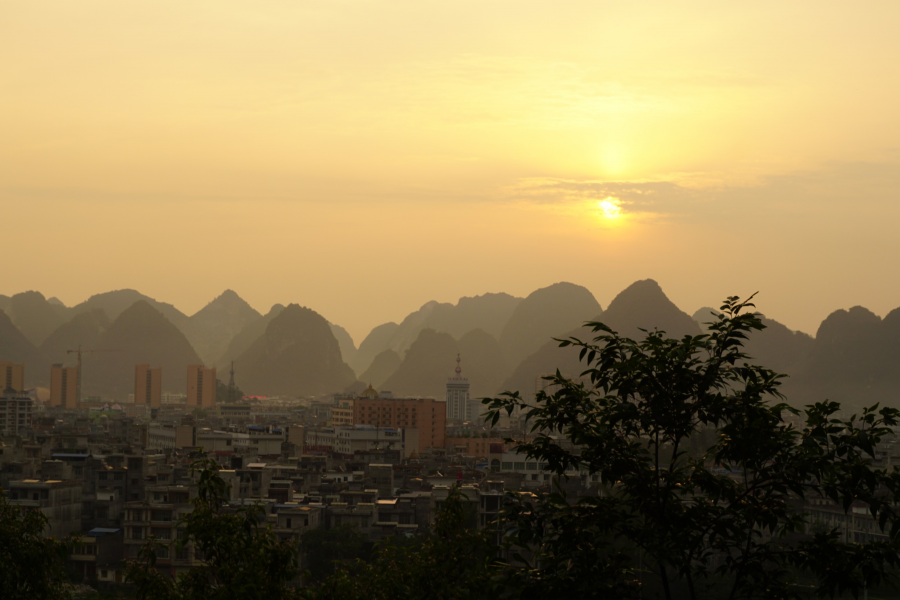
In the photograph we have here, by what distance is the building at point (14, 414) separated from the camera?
13375cm

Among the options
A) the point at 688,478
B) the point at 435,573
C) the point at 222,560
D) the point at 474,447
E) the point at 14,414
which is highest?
the point at 688,478

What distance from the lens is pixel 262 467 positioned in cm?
6356

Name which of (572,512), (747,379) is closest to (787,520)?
(747,379)

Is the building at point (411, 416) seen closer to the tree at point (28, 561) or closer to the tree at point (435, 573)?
the tree at point (435, 573)

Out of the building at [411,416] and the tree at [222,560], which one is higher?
the tree at [222,560]

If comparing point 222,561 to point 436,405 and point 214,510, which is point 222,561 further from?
point 436,405

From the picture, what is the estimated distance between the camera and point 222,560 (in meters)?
14.4

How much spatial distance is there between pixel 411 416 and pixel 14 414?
53.4m

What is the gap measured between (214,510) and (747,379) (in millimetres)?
8202

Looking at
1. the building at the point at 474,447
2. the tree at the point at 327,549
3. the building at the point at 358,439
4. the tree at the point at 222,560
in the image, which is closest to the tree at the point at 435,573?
the tree at the point at 222,560

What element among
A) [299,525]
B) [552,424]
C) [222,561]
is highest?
[552,424]

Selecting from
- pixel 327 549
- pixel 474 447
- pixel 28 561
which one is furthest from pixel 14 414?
pixel 28 561

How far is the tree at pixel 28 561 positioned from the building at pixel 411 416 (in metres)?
111

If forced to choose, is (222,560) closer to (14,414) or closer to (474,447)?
(474,447)
